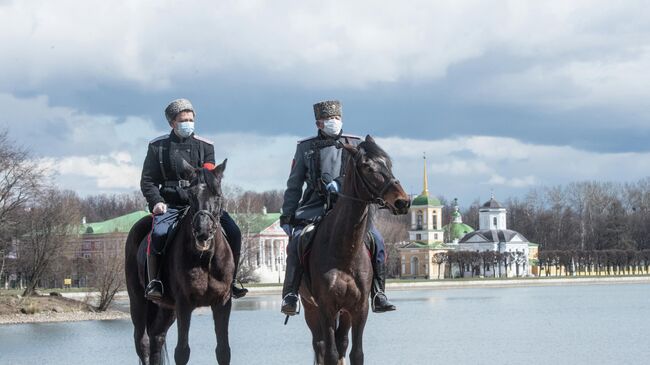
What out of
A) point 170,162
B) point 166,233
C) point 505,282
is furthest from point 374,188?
point 505,282

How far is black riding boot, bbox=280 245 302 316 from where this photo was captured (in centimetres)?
1388

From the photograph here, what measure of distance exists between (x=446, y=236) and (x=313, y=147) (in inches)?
7138

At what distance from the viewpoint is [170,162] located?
1480 cm

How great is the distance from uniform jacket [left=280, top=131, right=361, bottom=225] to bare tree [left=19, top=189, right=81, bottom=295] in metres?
54.4

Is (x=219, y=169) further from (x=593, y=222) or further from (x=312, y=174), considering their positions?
(x=593, y=222)

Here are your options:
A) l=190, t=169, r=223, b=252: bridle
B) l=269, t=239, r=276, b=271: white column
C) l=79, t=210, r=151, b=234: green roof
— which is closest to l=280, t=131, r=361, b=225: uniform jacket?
l=190, t=169, r=223, b=252: bridle

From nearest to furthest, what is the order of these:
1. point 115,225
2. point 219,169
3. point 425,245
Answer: point 219,169 < point 115,225 < point 425,245

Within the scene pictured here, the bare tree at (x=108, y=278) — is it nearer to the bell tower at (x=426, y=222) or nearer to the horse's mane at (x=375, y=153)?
the horse's mane at (x=375, y=153)

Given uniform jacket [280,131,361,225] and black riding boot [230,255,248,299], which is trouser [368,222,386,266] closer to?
uniform jacket [280,131,361,225]

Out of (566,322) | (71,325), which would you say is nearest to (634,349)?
(566,322)

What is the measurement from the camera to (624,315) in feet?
181

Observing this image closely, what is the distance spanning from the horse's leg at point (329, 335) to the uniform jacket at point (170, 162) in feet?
9.43

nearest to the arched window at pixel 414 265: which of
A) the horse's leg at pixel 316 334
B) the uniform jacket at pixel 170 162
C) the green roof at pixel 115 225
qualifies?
the green roof at pixel 115 225

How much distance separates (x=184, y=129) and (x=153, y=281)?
212 cm
